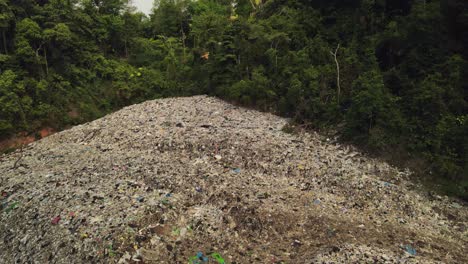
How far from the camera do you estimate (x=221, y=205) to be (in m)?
A: 6.25

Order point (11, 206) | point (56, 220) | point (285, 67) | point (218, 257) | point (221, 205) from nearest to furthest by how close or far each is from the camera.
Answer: point (218, 257), point (56, 220), point (221, 205), point (11, 206), point (285, 67)

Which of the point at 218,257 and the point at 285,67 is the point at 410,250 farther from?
the point at 285,67

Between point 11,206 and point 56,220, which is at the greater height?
point 56,220

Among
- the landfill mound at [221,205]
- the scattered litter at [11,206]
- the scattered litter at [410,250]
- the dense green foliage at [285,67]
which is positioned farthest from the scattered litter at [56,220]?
the dense green foliage at [285,67]

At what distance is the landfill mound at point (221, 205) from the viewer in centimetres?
507

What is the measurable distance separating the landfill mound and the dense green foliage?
4.75 ft

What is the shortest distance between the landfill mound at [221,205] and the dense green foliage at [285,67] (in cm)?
145

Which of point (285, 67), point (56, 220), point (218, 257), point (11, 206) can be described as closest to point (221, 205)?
point (218, 257)

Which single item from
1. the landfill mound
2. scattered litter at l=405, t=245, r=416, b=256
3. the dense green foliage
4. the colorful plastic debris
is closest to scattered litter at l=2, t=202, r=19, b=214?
the landfill mound

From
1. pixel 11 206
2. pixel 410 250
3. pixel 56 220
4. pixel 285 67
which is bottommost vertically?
pixel 11 206

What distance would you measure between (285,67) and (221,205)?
26.0 ft

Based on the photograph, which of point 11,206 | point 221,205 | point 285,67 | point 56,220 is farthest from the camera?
point 285,67

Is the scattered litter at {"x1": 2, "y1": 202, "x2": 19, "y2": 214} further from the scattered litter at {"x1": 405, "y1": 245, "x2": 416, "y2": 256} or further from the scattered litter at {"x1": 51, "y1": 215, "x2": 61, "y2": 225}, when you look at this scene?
the scattered litter at {"x1": 405, "y1": 245, "x2": 416, "y2": 256}

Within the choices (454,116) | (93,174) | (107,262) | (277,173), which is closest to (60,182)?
(93,174)
